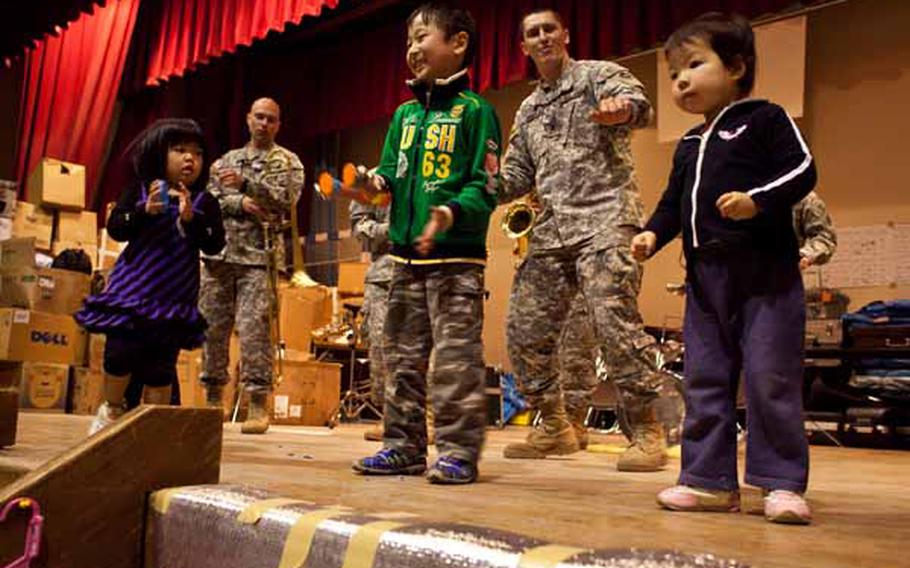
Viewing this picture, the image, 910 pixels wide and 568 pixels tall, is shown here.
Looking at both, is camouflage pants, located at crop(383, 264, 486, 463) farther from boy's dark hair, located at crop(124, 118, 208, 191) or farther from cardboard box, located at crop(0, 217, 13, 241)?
cardboard box, located at crop(0, 217, 13, 241)

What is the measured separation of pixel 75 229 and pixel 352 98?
3107 millimetres

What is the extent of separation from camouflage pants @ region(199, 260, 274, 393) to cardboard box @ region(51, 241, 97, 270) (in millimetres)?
4402

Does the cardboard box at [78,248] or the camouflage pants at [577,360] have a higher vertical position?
the cardboard box at [78,248]

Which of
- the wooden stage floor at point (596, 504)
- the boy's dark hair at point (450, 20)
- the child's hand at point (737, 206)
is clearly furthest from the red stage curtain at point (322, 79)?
the child's hand at point (737, 206)

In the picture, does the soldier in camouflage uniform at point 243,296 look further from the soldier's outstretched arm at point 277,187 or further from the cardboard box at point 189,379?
the cardboard box at point 189,379

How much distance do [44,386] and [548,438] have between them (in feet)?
16.3

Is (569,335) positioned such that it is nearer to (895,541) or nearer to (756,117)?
(756,117)

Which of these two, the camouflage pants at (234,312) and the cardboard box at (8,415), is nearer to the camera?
the cardboard box at (8,415)

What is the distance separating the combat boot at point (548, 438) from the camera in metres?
3.29

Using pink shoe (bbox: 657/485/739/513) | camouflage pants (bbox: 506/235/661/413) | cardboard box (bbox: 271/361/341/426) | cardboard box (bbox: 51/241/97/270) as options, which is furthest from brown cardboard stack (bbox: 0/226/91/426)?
pink shoe (bbox: 657/485/739/513)

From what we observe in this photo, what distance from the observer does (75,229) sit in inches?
330

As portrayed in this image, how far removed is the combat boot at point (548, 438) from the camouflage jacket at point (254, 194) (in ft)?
5.48

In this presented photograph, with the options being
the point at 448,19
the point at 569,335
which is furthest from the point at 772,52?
the point at 448,19

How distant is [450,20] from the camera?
237cm
